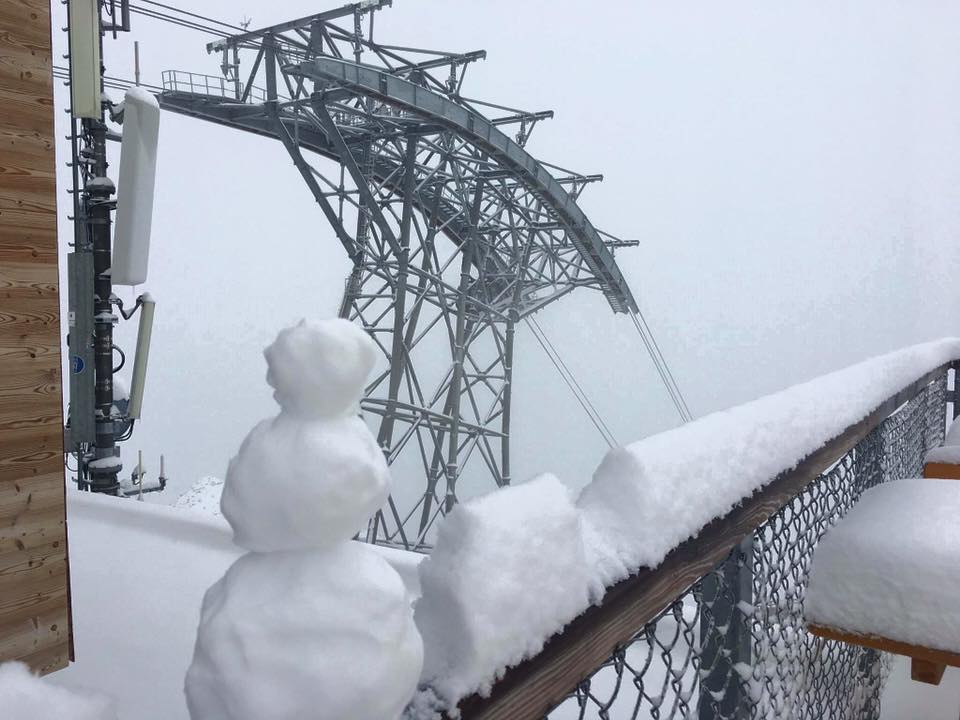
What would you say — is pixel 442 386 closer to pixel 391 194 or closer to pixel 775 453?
pixel 391 194

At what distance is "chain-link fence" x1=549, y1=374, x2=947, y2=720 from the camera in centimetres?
93

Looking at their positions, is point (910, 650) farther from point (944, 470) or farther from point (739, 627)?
point (944, 470)

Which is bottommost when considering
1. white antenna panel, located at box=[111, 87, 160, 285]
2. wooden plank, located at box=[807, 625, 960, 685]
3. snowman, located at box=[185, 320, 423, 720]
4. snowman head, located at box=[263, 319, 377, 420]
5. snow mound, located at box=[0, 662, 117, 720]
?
wooden plank, located at box=[807, 625, 960, 685]

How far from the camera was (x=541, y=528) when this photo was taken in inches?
22.4

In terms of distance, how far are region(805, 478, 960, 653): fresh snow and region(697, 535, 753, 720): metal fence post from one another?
12.4 inches

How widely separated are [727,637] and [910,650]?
0.40 m

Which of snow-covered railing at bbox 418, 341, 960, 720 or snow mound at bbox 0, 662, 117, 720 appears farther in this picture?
snow-covered railing at bbox 418, 341, 960, 720

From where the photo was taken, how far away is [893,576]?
1.29m

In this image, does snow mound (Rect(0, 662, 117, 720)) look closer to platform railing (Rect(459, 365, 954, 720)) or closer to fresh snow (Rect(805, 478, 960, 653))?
platform railing (Rect(459, 365, 954, 720))

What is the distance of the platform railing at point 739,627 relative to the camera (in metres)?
0.61

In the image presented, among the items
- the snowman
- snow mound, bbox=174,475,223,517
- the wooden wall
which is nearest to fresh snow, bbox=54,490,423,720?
the wooden wall

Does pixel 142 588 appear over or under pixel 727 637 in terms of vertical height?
under

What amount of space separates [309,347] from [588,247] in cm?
1089

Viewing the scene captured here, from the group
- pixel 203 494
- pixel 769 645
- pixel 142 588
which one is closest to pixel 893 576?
pixel 769 645
